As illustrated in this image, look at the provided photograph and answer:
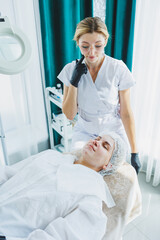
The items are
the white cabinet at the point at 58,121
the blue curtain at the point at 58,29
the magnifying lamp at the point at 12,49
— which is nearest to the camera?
the magnifying lamp at the point at 12,49

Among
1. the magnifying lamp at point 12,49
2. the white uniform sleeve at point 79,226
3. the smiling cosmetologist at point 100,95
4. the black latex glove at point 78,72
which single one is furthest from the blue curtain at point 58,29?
the white uniform sleeve at point 79,226

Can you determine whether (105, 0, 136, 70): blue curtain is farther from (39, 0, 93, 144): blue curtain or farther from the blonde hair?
the blonde hair

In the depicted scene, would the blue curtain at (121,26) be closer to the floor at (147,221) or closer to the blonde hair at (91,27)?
the blonde hair at (91,27)

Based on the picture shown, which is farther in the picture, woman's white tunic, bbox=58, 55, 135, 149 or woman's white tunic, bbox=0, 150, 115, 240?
woman's white tunic, bbox=58, 55, 135, 149

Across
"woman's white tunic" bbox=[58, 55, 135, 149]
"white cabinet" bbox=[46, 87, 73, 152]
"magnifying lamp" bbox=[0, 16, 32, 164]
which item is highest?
"magnifying lamp" bbox=[0, 16, 32, 164]

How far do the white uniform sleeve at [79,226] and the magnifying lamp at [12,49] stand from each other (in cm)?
69

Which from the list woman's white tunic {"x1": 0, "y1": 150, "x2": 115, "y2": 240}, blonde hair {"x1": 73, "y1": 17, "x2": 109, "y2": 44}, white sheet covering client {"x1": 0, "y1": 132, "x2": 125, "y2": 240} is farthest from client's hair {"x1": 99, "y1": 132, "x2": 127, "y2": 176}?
blonde hair {"x1": 73, "y1": 17, "x2": 109, "y2": 44}

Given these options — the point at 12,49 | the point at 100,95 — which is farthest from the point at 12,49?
the point at 100,95

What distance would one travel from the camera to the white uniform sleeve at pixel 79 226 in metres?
0.89

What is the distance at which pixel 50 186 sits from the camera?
1106 millimetres

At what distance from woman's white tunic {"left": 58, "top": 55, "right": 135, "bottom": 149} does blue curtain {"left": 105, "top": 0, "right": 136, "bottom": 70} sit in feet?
1.56

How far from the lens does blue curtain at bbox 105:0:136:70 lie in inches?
69.7

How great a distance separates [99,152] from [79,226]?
46cm

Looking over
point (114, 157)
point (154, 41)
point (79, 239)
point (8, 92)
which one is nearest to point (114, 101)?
point (114, 157)
